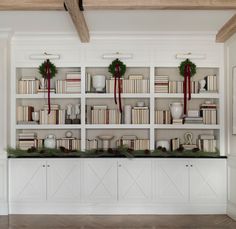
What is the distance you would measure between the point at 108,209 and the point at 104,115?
1486 mm

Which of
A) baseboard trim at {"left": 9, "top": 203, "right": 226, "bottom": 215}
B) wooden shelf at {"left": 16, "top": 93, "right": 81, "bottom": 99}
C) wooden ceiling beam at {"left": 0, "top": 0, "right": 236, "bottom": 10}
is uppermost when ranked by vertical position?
wooden ceiling beam at {"left": 0, "top": 0, "right": 236, "bottom": 10}

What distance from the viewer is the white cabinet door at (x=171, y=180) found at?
5961 mm

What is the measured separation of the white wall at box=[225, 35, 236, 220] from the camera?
5734 mm

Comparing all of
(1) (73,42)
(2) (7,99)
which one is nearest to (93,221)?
(2) (7,99)

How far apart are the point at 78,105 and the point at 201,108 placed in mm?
2029

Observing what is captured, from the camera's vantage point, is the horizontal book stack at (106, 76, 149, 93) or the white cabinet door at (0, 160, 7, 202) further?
the horizontal book stack at (106, 76, 149, 93)

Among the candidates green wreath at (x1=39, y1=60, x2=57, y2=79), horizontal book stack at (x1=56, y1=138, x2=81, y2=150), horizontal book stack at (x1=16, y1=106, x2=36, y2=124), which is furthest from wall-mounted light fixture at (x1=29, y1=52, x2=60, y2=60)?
horizontal book stack at (x1=56, y1=138, x2=81, y2=150)

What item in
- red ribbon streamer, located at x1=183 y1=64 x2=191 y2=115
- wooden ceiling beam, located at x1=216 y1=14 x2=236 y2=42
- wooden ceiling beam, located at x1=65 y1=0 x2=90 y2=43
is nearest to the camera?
wooden ceiling beam, located at x1=65 y1=0 x2=90 y2=43

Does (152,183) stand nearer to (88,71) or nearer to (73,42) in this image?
(88,71)

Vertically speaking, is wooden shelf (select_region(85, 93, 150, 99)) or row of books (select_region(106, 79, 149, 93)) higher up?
row of books (select_region(106, 79, 149, 93))

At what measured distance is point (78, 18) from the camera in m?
4.78

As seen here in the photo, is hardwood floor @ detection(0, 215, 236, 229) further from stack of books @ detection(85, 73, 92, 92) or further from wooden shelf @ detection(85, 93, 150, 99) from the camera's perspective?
stack of books @ detection(85, 73, 92, 92)

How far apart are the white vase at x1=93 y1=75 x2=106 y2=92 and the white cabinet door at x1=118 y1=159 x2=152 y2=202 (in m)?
1.25

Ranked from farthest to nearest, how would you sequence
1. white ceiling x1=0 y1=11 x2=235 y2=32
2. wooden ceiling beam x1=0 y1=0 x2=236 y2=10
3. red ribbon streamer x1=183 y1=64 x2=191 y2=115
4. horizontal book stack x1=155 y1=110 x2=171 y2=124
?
horizontal book stack x1=155 y1=110 x2=171 y2=124 < red ribbon streamer x1=183 y1=64 x2=191 y2=115 < white ceiling x1=0 y1=11 x2=235 y2=32 < wooden ceiling beam x1=0 y1=0 x2=236 y2=10
